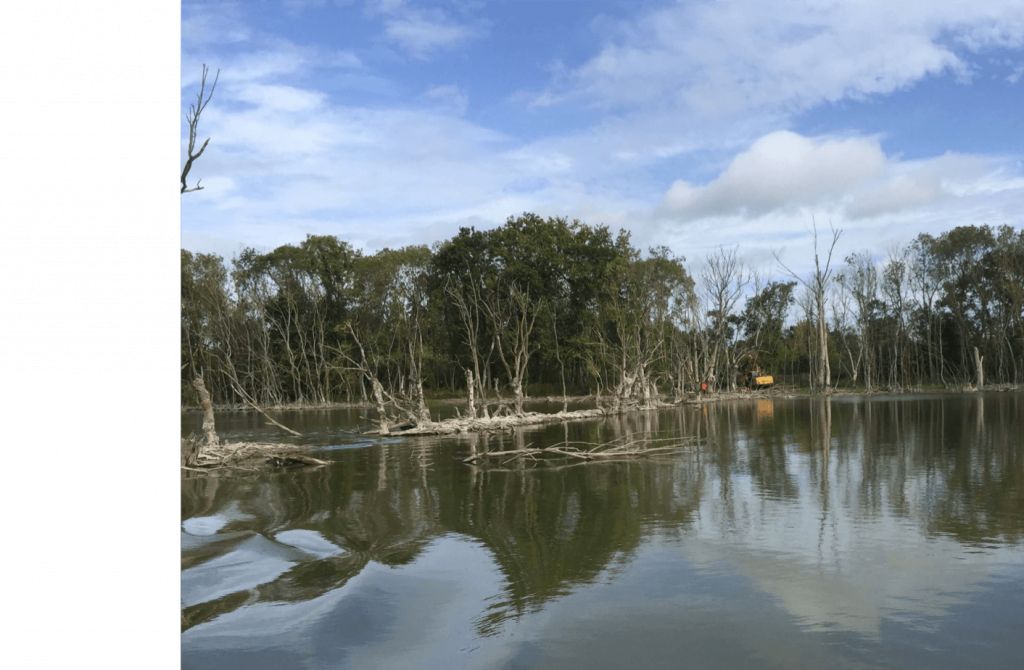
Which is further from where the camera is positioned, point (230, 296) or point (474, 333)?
point (230, 296)

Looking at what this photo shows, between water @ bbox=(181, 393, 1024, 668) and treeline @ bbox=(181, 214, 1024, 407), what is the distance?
27649 mm

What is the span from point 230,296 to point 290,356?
Result: 6.41m

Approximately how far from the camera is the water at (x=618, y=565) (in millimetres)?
6887

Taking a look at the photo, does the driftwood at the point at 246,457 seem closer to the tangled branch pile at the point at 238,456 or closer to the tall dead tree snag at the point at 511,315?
the tangled branch pile at the point at 238,456

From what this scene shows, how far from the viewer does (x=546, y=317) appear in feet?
162

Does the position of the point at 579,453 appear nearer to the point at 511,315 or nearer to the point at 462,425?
the point at 462,425

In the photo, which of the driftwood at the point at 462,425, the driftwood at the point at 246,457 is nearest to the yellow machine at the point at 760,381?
the driftwood at the point at 462,425

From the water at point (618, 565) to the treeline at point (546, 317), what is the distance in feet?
90.7
